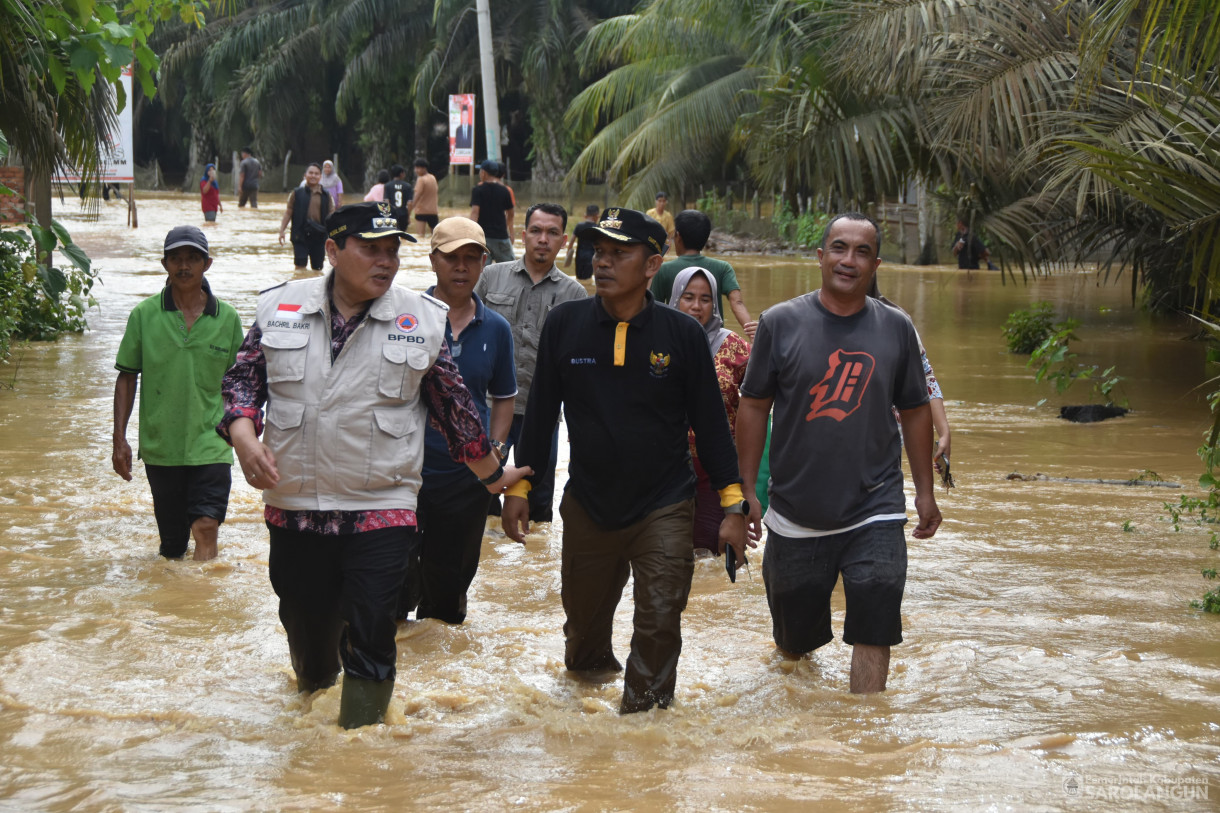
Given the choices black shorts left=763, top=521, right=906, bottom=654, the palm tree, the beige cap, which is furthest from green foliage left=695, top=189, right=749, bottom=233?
black shorts left=763, top=521, right=906, bottom=654

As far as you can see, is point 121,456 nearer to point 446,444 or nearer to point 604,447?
point 446,444

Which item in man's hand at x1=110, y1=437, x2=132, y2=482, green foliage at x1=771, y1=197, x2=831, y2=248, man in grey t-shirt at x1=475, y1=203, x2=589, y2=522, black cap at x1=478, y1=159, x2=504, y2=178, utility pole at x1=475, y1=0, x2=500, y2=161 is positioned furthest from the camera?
green foliage at x1=771, y1=197, x2=831, y2=248

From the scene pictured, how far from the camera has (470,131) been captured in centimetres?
3272

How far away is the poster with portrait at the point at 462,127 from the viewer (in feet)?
106

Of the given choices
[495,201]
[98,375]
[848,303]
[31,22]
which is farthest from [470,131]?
[848,303]

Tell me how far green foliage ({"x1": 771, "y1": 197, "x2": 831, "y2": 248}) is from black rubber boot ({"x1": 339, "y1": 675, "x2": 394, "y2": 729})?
25255 mm

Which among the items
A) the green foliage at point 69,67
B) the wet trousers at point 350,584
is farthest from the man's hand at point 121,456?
the wet trousers at point 350,584

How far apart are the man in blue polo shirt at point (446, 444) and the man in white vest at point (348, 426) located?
1.13 metres

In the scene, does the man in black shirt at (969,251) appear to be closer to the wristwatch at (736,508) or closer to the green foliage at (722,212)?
the green foliage at (722,212)

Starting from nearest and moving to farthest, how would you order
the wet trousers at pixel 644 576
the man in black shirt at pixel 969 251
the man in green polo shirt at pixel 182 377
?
the wet trousers at pixel 644 576 < the man in green polo shirt at pixel 182 377 < the man in black shirt at pixel 969 251

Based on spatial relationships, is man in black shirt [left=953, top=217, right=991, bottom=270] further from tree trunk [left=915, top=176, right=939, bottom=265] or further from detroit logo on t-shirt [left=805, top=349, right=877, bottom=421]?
detroit logo on t-shirt [left=805, top=349, right=877, bottom=421]

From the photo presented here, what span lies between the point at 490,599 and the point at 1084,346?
421 inches

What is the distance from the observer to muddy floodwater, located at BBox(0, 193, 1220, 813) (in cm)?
404

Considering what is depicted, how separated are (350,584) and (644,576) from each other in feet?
3.23
